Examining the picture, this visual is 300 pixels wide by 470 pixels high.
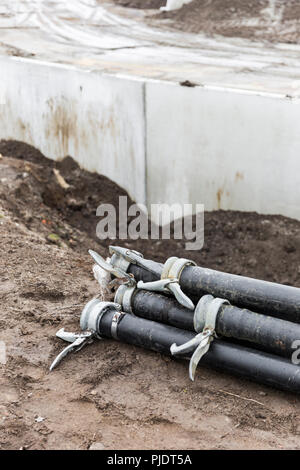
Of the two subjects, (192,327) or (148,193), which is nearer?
(192,327)

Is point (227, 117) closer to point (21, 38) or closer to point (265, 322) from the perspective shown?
point (265, 322)

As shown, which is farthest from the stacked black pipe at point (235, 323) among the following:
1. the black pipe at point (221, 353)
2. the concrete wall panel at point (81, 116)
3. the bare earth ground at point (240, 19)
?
the bare earth ground at point (240, 19)

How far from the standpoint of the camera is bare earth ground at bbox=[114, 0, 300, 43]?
44.4 ft

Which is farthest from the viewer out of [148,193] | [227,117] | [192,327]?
[148,193]

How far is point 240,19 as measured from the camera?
14.5 m

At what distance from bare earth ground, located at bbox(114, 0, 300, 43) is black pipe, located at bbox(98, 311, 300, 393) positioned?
1057cm

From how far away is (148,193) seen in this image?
986 cm

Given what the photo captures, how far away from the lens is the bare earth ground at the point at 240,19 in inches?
532

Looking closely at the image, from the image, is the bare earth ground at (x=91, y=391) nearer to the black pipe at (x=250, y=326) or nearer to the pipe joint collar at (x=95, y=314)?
the pipe joint collar at (x=95, y=314)

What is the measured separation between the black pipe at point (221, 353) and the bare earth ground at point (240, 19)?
34.7 ft

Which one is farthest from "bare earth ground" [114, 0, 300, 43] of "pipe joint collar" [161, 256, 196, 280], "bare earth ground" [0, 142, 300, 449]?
"pipe joint collar" [161, 256, 196, 280]

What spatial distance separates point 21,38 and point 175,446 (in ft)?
39.8

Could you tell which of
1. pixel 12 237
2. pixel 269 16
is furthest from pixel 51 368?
Answer: pixel 269 16

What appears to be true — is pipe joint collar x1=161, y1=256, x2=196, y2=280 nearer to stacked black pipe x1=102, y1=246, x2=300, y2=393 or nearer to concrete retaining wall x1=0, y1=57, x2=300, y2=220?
stacked black pipe x1=102, y1=246, x2=300, y2=393
